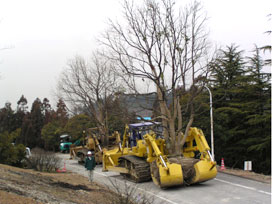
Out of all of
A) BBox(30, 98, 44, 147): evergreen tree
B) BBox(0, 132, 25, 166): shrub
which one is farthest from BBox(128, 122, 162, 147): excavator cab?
BBox(30, 98, 44, 147): evergreen tree

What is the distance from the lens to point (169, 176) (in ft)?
37.3

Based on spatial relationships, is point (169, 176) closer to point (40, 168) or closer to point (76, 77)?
point (40, 168)

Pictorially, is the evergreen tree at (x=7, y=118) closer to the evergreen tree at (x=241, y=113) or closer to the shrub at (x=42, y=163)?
the shrub at (x=42, y=163)

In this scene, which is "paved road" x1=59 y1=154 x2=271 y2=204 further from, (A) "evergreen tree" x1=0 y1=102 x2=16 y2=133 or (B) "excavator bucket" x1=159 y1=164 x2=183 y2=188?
(A) "evergreen tree" x1=0 y1=102 x2=16 y2=133

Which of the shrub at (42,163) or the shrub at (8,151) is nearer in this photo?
the shrub at (42,163)

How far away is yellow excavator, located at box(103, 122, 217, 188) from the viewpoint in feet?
38.0

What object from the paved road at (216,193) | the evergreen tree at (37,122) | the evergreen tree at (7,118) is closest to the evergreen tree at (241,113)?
the paved road at (216,193)

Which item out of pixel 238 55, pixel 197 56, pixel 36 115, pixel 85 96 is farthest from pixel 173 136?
pixel 36 115

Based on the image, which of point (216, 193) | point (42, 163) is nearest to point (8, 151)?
point (42, 163)

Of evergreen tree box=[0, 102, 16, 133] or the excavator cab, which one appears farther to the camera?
evergreen tree box=[0, 102, 16, 133]

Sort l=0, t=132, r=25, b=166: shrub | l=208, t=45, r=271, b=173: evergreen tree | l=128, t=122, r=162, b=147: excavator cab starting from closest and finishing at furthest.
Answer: l=128, t=122, r=162, b=147: excavator cab → l=0, t=132, r=25, b=166: shrub → l=208, t=45, r=271, b=173: evergreen tree

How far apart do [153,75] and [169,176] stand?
230 inches

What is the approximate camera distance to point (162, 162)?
462 inches

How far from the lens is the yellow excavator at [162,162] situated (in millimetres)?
11578
